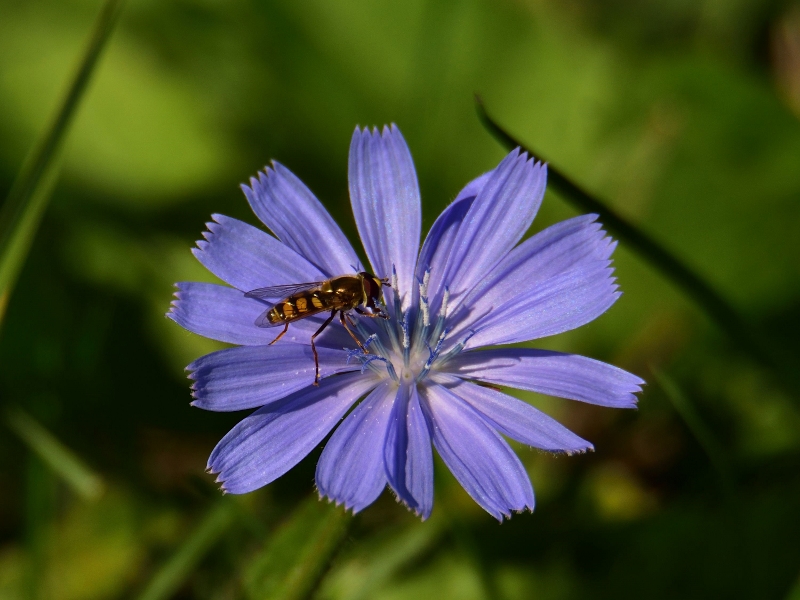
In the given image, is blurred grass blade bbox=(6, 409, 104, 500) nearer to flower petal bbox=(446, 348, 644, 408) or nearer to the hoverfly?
the hoverfly

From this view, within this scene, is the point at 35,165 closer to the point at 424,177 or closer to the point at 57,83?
the point at 57,83

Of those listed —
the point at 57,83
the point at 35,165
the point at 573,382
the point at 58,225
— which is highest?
the point at 57,83

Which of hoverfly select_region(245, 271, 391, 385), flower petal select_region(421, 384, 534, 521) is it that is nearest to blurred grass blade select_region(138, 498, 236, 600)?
hoverfly select_region(245, 271, 391, 385)

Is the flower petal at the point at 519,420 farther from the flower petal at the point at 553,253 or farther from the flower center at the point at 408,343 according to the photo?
the flower petal at the point at 553,253

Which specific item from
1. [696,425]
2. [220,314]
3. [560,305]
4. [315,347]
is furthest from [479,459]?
[696,425]

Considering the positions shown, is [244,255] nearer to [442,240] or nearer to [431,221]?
[442,240]

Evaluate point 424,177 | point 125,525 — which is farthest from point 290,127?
point 125,525

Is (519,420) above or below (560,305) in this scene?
below
